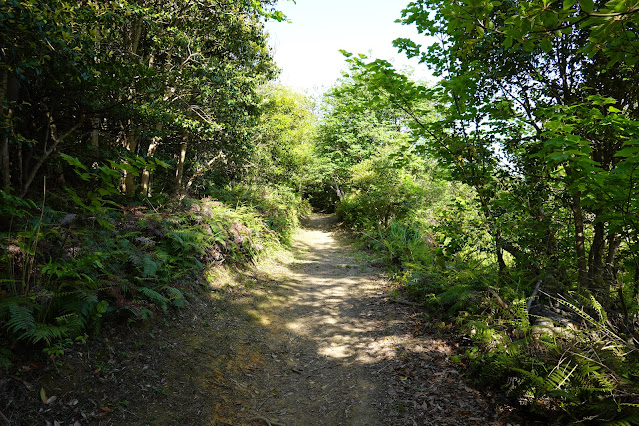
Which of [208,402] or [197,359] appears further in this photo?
[197,359]

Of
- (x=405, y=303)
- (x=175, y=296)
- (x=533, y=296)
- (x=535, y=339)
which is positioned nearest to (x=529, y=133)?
(x=533, y=296)

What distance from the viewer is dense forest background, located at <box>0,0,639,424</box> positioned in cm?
289

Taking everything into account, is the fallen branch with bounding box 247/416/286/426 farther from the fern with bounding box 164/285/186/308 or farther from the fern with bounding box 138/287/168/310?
the fern with bounding box 164/285/186/308

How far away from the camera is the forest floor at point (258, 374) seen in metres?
2.91

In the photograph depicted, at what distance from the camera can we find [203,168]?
1045 centimetres

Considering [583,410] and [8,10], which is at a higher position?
[8,10]

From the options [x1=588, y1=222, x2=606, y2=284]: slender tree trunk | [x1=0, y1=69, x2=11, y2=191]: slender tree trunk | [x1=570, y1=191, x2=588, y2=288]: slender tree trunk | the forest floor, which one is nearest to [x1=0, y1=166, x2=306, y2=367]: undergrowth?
the forest floor

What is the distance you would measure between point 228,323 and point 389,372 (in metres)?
2.67

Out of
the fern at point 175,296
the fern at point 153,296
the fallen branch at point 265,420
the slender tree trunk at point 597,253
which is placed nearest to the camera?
the fallen branch at point 265,420

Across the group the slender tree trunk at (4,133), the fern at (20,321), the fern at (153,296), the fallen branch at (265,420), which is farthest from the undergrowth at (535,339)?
the slender tree trunk at (4,133)

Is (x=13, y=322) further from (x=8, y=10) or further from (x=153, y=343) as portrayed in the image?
(x=8, y=10)

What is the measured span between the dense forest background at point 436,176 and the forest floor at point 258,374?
0.96 ft

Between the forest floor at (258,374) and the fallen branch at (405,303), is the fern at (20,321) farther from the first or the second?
the fallen branch at (405,303)

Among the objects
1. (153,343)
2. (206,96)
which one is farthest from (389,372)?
(206,96)
